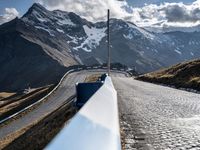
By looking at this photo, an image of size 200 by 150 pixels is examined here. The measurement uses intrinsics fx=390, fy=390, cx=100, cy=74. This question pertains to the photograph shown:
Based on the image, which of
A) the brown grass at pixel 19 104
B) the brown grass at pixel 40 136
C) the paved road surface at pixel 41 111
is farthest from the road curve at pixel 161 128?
the brown grass at pixel 19 104

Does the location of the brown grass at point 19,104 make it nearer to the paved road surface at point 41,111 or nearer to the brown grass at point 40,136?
the paved road surface at point 41,111

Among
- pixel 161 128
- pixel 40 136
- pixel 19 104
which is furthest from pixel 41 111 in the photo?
pixel 161 128

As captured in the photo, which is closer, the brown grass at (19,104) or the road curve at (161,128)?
the road curve at (161,128)

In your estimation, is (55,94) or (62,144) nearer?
(62,144)

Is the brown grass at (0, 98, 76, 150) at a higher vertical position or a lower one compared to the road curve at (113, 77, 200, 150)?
lower

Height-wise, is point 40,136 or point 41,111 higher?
point 40,136

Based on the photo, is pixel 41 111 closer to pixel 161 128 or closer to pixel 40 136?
pixel 40 136

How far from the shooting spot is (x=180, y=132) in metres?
11.5

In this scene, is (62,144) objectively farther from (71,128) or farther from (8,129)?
(8,129)

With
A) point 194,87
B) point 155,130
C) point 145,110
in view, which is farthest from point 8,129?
point 155,130

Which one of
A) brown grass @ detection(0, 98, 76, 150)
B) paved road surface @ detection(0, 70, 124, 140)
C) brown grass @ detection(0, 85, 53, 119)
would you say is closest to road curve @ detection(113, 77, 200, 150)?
brown grass @ detection(0, 98, 76, 150)

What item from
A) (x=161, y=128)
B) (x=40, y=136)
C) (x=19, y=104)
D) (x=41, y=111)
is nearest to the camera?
(x=161, y=128)

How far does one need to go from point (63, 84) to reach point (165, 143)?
68.6m

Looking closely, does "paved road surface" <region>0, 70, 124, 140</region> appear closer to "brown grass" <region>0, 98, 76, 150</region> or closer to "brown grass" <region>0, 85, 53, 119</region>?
"brown grass" <region>0, 85, 53, 119</region>
